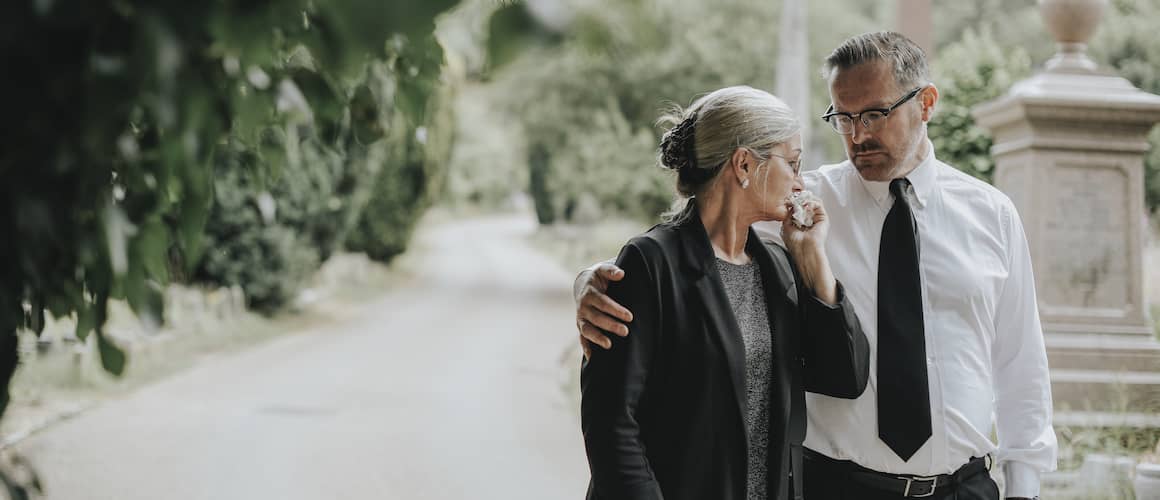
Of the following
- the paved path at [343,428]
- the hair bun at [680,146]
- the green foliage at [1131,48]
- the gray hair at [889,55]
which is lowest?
the paved path at [343,428]

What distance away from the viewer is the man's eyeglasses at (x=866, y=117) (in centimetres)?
287

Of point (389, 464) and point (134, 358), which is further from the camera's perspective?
point (134, 358)

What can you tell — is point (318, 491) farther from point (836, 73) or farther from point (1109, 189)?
point (1109, 189)

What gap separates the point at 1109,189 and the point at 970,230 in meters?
5.34

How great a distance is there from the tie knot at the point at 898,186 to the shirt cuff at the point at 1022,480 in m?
0.83

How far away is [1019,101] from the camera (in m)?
7.19

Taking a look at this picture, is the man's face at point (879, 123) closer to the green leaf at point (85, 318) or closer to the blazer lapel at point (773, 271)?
the blazer lapel at point (773, 271)

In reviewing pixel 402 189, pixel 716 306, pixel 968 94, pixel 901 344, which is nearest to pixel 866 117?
pixel 901 344

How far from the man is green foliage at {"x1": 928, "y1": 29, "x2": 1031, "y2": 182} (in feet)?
23.6

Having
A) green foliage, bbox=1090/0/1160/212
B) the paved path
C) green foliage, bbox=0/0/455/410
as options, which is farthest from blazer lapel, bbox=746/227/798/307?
green foliage, bbox=1090/0/1160/212

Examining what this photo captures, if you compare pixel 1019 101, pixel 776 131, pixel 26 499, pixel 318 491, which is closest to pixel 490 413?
pixel 318 491

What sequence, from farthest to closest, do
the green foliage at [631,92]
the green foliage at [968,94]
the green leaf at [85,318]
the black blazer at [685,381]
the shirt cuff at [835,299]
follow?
the green foliage at [631,92]
the green foliage at [968,94]
the shirt cuff at [835,299]
the black blazer at [685,381]
the green leaf at [85,318]

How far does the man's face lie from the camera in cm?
287

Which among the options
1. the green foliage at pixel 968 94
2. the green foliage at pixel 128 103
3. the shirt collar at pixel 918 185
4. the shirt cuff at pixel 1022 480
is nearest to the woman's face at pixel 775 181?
the shirt collar at pixel 918 185
